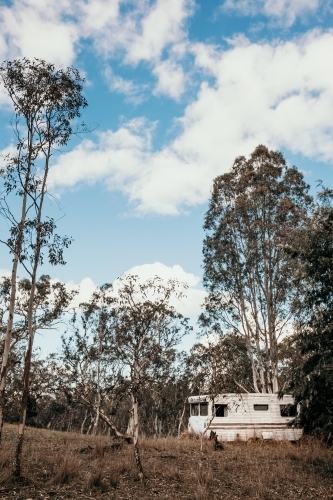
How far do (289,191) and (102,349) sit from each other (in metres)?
19.7

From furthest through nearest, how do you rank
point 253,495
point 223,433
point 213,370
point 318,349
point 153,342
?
point 153,342 → point 223,433 → point 213,370 → point 318,349 → point 253,495

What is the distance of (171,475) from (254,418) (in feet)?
34.4

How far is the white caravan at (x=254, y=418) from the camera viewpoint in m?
19.9

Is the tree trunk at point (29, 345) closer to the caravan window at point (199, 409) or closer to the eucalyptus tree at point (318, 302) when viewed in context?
the eucalyptus tree at point (318, 302)

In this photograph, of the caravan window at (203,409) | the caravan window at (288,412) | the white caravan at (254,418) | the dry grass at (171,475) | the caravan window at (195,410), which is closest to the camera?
the dry grass at (171,475)

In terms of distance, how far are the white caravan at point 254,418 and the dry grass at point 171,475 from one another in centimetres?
428

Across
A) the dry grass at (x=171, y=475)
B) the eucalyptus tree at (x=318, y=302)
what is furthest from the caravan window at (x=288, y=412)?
the eucalyptus tree at (x=318, y=302)

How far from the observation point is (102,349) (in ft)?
114

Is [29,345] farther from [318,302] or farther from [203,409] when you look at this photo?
[203,409]

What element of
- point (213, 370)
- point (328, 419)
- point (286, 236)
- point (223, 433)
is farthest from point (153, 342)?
point (328, 419)

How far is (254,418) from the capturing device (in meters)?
20.1

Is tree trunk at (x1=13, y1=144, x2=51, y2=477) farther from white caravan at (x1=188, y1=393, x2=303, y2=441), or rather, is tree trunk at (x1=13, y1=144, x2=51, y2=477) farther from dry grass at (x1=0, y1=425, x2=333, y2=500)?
white caravan at (x1=188, y1=393, x2=303, y2=441)

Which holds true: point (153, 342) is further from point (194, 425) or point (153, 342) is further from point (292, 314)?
point (292, 314)

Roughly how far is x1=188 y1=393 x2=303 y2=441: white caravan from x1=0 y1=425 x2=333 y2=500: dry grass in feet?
14.0
